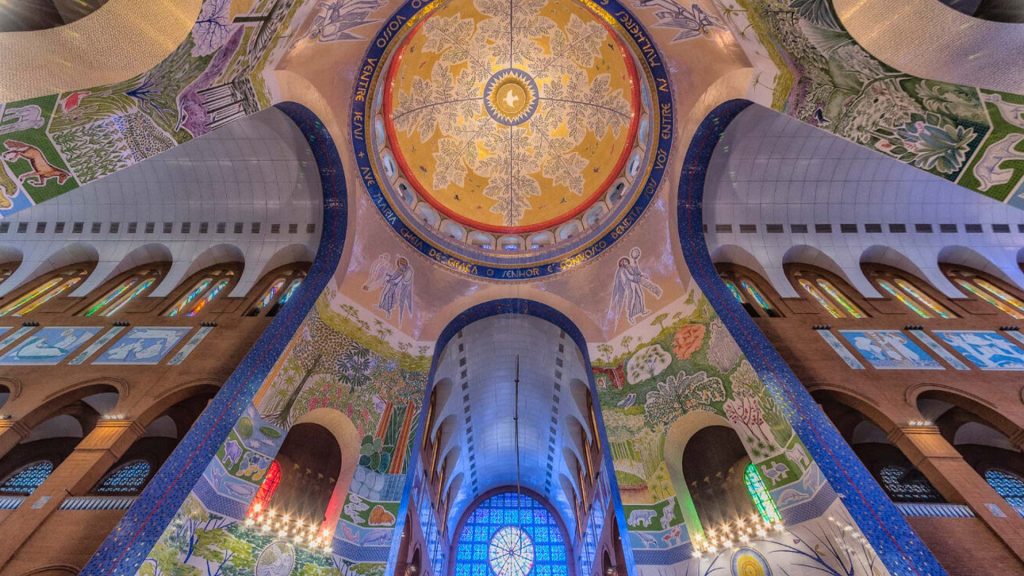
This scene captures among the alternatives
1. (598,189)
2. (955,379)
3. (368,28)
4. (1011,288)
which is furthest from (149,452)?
(1011,288)

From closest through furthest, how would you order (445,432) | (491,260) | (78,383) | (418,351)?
(78,383) → (418,351) → (491,260) → (445,432)

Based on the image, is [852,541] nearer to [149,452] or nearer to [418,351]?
[418,351]

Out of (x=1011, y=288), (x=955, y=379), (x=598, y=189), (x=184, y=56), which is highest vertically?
(x=598, y=189)

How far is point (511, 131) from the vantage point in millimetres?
14453

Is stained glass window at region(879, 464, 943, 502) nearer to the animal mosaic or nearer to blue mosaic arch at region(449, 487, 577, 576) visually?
blue mosaic arch at region(449, 487, 577, 576)

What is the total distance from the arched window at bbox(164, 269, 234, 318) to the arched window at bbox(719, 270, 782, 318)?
13183 mm

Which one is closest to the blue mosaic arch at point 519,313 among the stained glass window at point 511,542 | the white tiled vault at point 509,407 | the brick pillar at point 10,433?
the white tiled vault at point 509,407

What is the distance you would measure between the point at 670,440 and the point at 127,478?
12438 mm

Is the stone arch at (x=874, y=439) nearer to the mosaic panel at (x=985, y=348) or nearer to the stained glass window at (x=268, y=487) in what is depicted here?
the mosaic panel at (x=985, y=348)

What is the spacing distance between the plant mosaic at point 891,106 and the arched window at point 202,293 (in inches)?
533

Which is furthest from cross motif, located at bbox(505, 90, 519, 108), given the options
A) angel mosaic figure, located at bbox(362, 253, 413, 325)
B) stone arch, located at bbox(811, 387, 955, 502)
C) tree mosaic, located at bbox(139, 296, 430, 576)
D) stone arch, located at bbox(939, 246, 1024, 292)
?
stone arch, located at bbox(939, 246, 1024, 292)

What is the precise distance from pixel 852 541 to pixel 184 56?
11.8 meters

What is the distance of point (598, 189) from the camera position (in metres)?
14.0

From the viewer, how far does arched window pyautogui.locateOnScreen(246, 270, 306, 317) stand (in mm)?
11289
